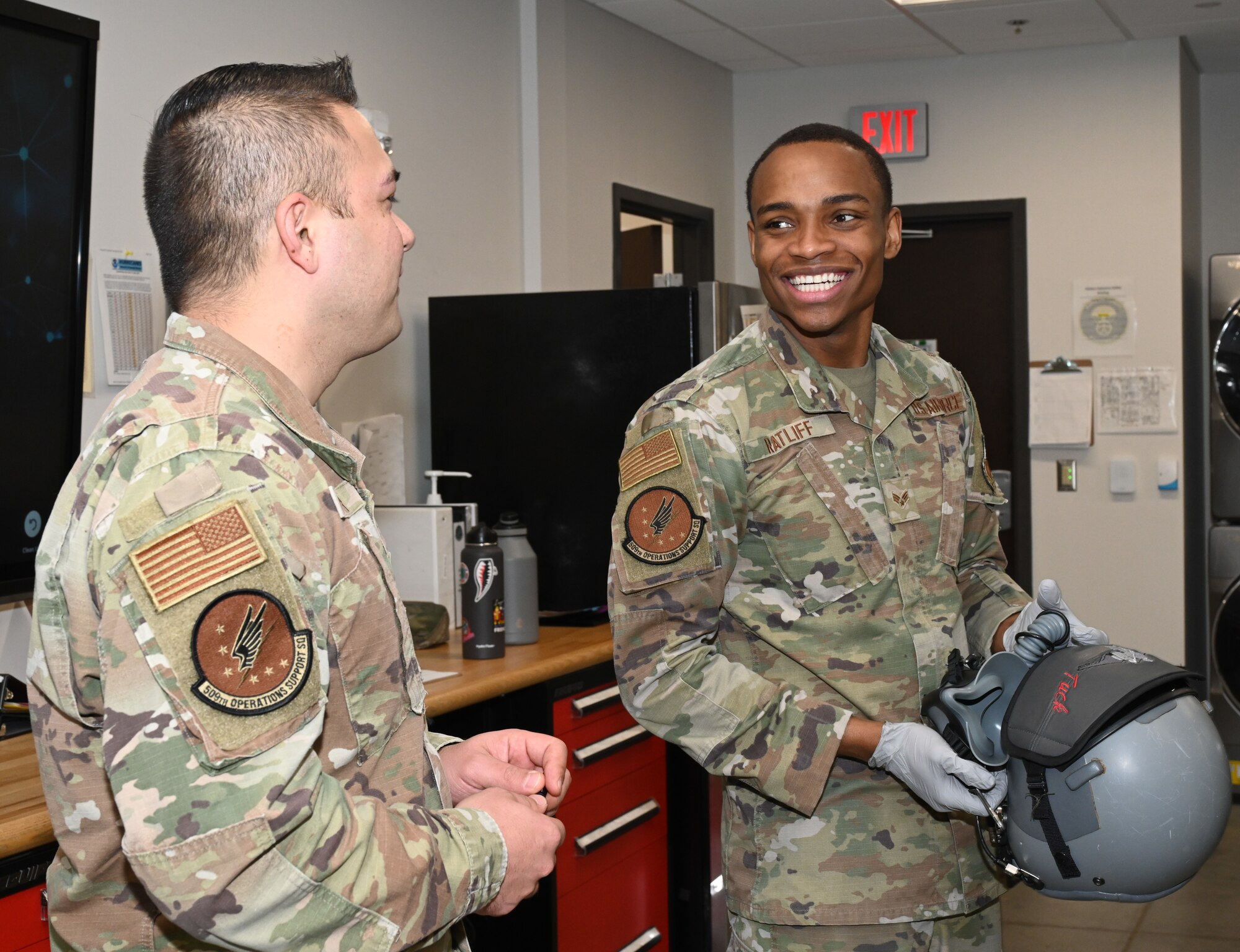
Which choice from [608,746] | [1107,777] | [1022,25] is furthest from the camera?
[1022,25]

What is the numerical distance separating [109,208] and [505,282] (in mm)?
1631

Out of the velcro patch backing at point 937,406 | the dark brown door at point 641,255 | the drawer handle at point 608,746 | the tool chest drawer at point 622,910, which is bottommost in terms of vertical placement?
the tool chest drawer at point 622,910

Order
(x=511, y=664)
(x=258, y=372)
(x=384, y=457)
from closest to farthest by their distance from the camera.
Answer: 1. (x=258, y=372)
2. (x=511, y=664)
3. (x=384, y=457)

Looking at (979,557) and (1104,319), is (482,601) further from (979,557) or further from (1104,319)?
(1104,319)

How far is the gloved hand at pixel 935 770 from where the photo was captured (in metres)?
1.55

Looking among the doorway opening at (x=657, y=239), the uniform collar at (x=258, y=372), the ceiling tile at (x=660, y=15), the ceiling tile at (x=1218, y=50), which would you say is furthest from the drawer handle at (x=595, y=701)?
the ceiling tile at (x=1218, y=50)

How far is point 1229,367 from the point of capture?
4945mm

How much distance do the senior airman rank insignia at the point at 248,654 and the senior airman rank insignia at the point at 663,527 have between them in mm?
798

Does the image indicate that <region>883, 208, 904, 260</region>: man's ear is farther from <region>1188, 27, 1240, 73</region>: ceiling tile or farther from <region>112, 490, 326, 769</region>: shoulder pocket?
<region>1188, 27, 1240, 73</region>: ceiling tile

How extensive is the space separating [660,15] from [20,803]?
146 inches

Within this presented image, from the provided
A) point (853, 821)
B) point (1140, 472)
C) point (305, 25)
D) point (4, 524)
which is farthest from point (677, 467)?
point (1140, 472)

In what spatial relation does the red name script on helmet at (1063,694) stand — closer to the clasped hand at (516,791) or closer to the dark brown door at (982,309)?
the clasped hand at (516,791)

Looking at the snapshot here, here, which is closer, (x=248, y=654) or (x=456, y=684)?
(x=248, y=654)

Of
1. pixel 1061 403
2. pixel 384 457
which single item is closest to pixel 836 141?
pixel 384 457
